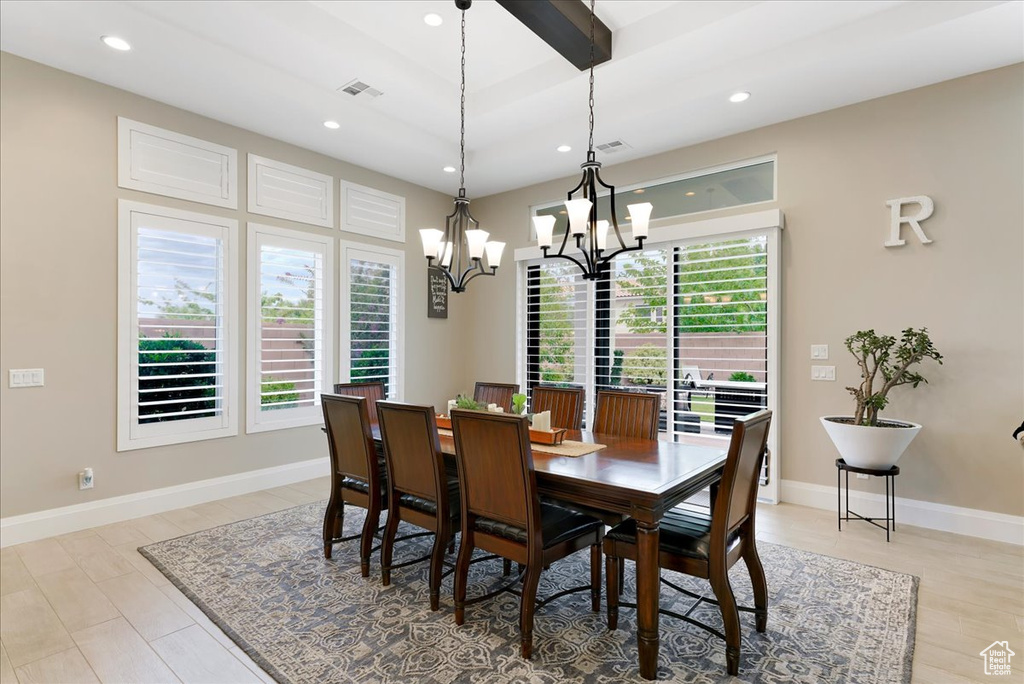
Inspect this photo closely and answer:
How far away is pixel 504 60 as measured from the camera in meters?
3.93

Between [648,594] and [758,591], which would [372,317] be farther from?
[758,591]

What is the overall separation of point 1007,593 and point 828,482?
137 cm

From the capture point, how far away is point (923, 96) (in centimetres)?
364

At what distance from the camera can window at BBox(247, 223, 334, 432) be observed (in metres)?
4.52

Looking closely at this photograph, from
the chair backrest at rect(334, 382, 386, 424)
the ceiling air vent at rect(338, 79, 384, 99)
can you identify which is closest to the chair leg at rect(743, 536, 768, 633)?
the chair backrest at rect(334, 382, 386, 424)

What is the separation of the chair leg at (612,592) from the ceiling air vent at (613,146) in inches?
144

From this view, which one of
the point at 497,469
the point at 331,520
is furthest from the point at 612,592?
the point at 331,520

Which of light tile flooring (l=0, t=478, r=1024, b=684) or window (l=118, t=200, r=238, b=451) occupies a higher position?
window (l=118, t=200, r=238, b=451)

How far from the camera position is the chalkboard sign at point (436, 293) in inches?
238

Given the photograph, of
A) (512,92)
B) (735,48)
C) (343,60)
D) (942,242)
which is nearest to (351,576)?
(343,60)

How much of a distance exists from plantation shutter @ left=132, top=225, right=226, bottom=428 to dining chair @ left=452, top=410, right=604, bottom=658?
9.74ft

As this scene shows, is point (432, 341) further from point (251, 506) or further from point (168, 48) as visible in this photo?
point (168, 48)

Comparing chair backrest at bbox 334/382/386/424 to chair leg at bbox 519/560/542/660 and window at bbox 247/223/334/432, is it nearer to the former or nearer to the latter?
window at bbox 247/223/334/432

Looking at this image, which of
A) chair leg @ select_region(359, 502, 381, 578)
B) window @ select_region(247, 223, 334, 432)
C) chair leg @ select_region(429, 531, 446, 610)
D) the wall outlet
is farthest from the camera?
window @ select_region(247, 223, 334, 432)
